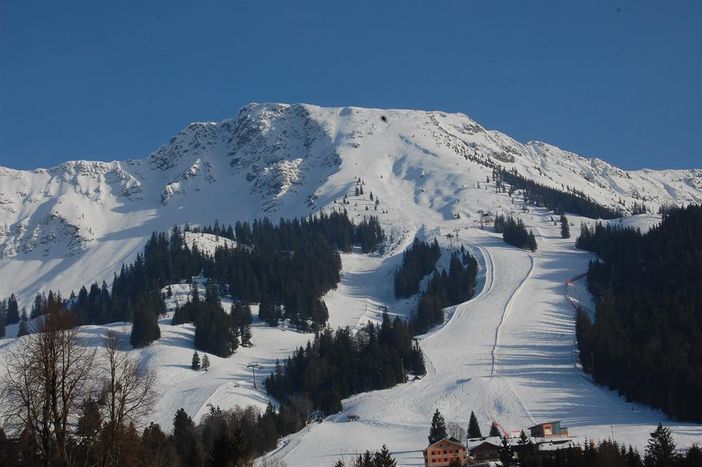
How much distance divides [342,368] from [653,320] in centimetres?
4673

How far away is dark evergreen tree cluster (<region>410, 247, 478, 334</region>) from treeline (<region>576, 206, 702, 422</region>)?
2655 cm

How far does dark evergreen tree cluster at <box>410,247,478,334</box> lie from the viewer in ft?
546

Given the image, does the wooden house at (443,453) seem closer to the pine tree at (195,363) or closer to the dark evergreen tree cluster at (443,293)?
the pine tree at (195,363)

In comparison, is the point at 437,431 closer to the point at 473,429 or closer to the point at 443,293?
the point at 473,429

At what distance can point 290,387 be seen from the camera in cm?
12700

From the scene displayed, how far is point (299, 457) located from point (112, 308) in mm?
104453

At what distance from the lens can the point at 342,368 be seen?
426ft

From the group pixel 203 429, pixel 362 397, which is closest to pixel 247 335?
pixel 362 397

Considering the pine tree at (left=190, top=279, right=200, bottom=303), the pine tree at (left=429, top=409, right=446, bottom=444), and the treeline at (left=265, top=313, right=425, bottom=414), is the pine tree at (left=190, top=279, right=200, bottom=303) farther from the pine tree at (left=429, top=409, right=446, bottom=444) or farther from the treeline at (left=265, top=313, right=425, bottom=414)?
the pine tree at (left=429, top=409, right=446, bottom=444)

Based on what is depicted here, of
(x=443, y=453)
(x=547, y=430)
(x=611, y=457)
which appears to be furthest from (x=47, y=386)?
(x=547, y=430)

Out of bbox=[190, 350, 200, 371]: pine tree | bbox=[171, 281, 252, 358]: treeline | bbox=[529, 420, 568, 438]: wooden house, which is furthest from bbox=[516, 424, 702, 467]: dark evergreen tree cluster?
bbox=[171, 281, 252, 358]: treeline

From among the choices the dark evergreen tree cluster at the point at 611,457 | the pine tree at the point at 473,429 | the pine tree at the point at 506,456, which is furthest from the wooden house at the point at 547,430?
the pine tree at the point at 506,456

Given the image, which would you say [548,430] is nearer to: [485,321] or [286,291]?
[485,321]

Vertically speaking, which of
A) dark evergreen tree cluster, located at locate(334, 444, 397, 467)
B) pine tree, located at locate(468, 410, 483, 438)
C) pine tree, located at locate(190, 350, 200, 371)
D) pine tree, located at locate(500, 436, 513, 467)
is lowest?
pine tree, located at locate(468, 410, 483, 438)
